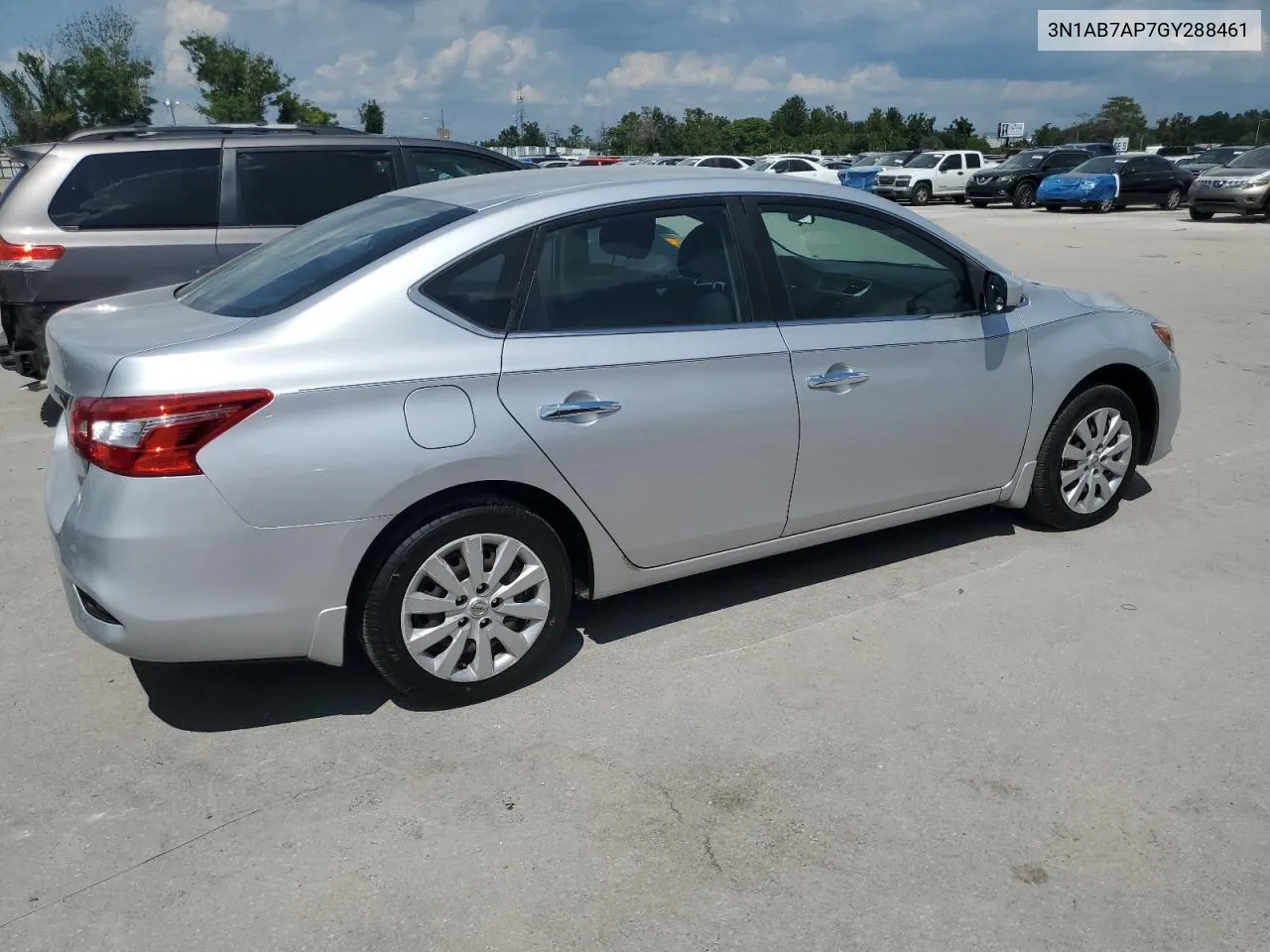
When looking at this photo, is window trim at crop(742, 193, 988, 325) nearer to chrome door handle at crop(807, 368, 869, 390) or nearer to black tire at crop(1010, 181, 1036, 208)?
chrome door handle at crop(807, 368, 869, 390)

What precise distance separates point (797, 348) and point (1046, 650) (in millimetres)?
1469

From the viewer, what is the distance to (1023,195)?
1198 inches

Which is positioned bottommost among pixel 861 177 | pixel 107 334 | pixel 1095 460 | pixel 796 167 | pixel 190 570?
pixel 1095 460

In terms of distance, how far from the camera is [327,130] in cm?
780

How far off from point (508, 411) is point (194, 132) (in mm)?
5307

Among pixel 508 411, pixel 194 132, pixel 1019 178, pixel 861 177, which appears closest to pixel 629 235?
pixel 508 411

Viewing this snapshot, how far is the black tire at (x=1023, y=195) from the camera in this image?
3025 cm

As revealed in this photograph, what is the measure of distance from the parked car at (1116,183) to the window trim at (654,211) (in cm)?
2676

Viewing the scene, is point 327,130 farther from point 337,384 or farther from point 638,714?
point 638,714

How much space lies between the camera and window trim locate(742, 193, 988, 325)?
13.6 ft

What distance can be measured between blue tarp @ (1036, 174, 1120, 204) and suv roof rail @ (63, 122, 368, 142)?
79.7 feet

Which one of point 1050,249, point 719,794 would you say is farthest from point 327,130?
point 1050,249

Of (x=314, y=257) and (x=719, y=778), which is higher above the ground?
(x=314, y=257)

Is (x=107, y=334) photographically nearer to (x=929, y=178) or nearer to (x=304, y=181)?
(x=304, y=181)
